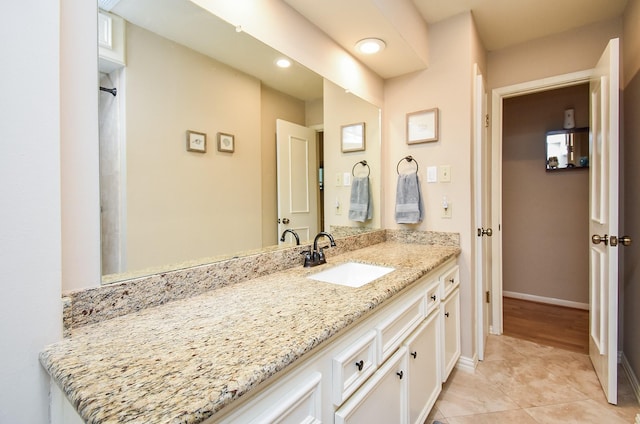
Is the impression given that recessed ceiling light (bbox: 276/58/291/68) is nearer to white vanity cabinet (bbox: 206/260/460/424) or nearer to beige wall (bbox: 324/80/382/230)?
beige wall (bbox: 324/80/382/230)

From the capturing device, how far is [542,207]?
3250 millimetres

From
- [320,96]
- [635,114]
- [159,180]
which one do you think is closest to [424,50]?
[320,96]

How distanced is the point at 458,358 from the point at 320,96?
189 cm

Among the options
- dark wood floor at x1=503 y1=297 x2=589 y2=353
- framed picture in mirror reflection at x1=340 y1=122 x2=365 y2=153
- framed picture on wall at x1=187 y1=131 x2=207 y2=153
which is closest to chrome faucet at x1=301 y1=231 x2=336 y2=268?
framed picture on wall at x1=187 y1=131 x2=207 y2=153

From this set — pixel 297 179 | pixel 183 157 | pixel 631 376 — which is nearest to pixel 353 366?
pixel 183 157

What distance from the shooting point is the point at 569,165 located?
305 cm

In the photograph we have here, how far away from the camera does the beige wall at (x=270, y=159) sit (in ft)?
4.74

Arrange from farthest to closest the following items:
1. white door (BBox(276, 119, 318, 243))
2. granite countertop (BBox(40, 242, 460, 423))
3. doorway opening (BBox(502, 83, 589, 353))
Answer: doorway opening (BBox(502, 83, 589, 353)) → white door (BBox(276, 119, 318, 243)) → granite countertop (BBox(40, 242, 460, 423))

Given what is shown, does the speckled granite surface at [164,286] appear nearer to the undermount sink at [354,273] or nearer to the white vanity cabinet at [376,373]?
the undermount sink at [354,273]

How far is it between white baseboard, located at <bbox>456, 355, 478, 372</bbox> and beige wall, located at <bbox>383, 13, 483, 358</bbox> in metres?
0.03

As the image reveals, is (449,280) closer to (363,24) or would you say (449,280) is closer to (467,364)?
(467,364)

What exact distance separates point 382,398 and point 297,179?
1.10 m

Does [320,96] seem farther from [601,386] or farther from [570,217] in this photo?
[570,217]

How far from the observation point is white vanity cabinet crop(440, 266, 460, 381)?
5.56ft
